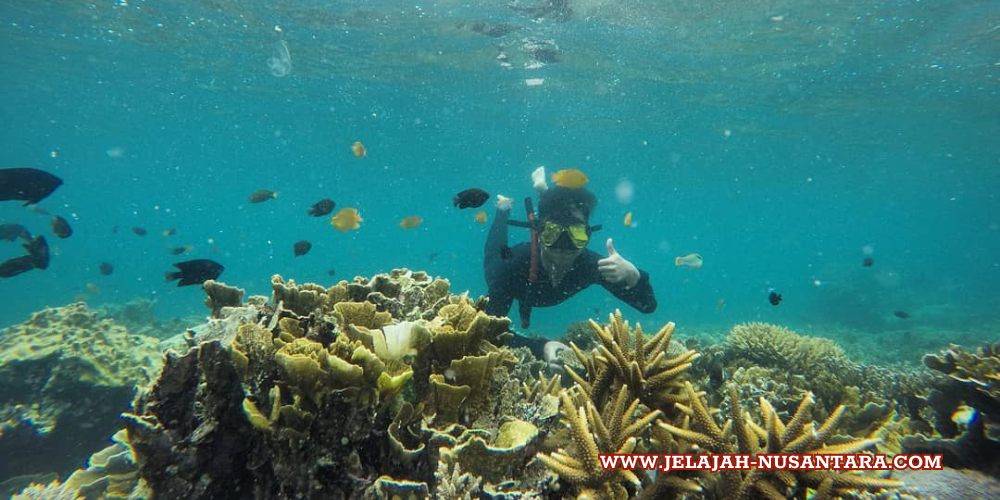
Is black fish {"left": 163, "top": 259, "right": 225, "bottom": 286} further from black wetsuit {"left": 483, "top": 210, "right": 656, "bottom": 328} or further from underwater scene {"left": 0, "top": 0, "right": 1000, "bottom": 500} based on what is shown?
black wetsuit {"left": 483, "top": 210, "right": 656, "bottom": 328}

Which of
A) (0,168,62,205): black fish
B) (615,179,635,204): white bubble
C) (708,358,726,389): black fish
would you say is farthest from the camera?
(615,179,635,204): white bubble

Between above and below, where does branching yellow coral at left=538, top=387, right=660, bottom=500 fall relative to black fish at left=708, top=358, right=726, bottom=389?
above

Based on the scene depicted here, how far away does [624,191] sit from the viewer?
69625 mm

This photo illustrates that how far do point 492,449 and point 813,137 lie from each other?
41507mm

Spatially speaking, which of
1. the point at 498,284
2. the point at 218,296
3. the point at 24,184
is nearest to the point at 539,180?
the point at 498,284

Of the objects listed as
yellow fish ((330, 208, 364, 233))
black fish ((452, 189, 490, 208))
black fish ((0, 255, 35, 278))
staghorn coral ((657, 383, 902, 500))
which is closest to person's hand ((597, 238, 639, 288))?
black fish ((452, 189, 490, 208))

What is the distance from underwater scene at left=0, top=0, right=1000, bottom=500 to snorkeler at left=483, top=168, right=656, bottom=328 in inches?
2.6

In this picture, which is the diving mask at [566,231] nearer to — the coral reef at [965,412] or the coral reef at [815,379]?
the coral reef at [815,379]

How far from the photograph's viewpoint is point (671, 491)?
205 centimetres

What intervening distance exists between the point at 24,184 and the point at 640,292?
907 cm

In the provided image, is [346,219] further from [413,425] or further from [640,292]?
[413,425]

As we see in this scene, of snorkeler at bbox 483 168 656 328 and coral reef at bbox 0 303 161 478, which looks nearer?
coral reef at bbox 0 303 161 478

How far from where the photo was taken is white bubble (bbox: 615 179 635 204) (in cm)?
6269

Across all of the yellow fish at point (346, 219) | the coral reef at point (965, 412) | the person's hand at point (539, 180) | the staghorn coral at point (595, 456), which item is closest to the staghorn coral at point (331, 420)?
the staghorn coral at point (595, 456)
